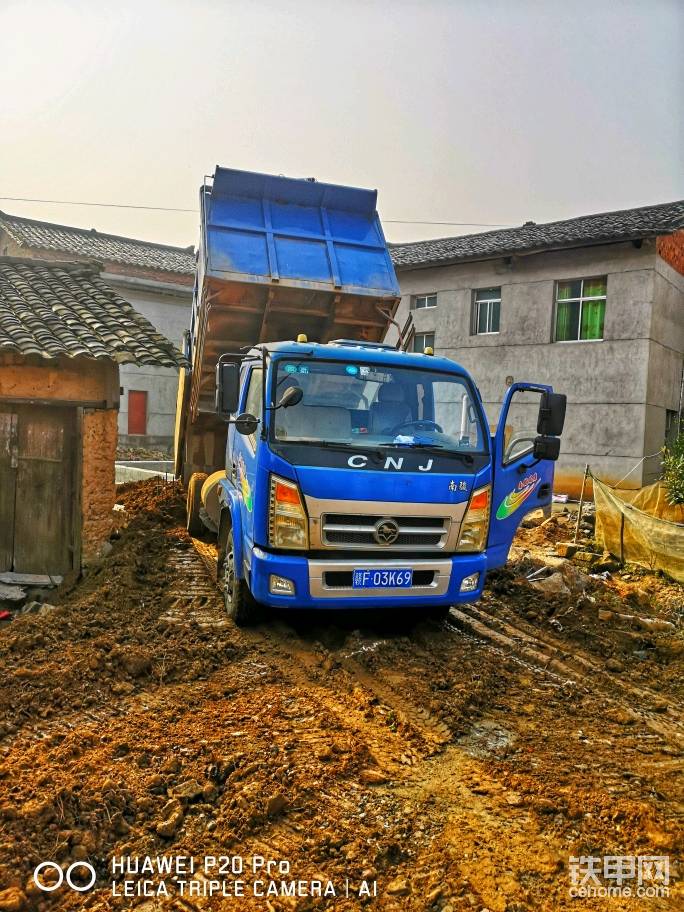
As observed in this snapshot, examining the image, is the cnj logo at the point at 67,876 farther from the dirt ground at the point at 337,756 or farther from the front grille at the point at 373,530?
the front grille at the point at 373,530

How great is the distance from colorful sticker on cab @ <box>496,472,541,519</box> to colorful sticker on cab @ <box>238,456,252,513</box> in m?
2.16

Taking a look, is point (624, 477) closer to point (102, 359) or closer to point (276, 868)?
point (102, 359)

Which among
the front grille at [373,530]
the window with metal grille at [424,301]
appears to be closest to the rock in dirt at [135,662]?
the front grille at [373,530]

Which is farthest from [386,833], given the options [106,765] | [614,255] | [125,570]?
[614,255]

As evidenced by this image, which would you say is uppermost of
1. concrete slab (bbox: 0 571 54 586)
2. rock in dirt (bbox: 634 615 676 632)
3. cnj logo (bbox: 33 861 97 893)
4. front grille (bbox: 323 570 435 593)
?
front grille (bbox: 323 570 435 593)

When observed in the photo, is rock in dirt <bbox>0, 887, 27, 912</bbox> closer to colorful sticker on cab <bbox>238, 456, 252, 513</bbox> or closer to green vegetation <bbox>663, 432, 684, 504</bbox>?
colorful sticker on cab <bbox>238, 456, 252, 513</bbox>

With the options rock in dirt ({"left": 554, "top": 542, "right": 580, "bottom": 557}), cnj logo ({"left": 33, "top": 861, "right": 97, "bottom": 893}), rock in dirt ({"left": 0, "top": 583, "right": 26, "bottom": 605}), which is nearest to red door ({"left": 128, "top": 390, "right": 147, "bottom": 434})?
rock in dirt ({"left": 0, "top": 583, "right": 26, "bottom": 605})

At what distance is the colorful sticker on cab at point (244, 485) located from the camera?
18.7ft

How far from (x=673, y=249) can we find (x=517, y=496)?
36.4ft

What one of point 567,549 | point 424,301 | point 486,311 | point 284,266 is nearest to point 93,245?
point 424,301

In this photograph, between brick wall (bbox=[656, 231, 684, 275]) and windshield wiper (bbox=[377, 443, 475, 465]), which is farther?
brick wall (bbox=[656, 231, 684, 275])

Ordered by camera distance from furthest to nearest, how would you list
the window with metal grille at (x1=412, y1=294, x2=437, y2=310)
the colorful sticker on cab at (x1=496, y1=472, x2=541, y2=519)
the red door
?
the red door
the window with metal grille at (x1=412, y1=294, x2=437, y2=310)
the colorful sticker on cab at (x1=496, y1=472, x2=541, y2=519)

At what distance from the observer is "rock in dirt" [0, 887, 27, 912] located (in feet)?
9.48

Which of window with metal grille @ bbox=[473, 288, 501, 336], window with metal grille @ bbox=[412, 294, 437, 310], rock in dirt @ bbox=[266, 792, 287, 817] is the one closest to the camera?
rock in dirt @ bbox=[266, 792, 287, 817]
